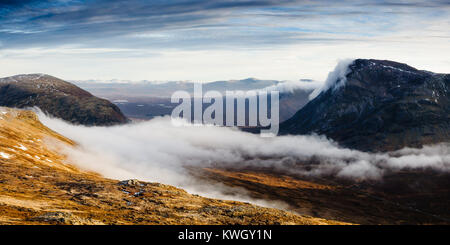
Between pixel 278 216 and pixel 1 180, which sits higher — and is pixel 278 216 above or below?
below

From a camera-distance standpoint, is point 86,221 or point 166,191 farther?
point 166,191

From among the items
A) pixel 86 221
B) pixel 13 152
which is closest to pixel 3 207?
pixel 86 221

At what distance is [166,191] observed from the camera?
10588 cm

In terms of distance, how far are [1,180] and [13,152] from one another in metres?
52.4
